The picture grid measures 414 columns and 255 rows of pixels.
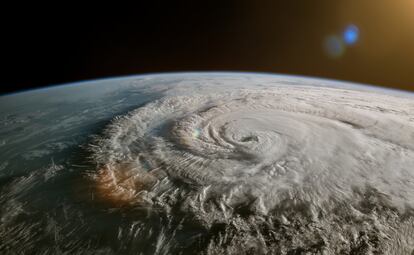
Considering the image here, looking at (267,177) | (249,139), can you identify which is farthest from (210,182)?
(249,139)

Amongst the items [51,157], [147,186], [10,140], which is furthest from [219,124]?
[10,140]

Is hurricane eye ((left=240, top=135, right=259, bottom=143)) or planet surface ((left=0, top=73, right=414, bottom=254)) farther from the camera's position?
hurricane eye ((left=240, top=135, right=259, bottom=143))

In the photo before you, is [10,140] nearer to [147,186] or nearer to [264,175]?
[147,186]

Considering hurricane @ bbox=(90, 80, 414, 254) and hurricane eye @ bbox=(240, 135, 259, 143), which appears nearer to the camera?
hurricane @ bbox=(90, 80, 414, 254)

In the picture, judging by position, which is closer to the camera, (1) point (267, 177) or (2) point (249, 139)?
(1) point (267, 177)

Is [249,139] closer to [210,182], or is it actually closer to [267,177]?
[267,177]

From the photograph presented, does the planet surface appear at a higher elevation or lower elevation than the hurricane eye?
lower
